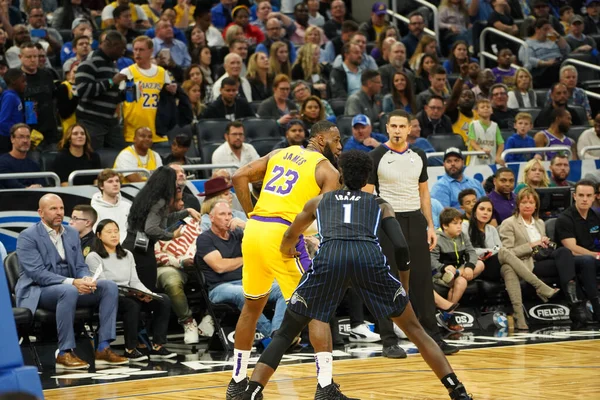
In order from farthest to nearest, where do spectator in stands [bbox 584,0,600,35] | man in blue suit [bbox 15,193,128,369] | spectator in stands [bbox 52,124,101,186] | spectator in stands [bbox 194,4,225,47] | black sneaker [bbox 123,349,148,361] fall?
spectator in stands [bbox 584,0,600,35]
spectator in stands [bbox 194,4,225,47]
spectator in stands [bbox 52,124,101,186]
black sneaker [bbox 123,349,148,361]
man in blue suit [bbox 15,193,128,369]

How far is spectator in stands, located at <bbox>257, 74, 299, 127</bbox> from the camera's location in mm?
13854

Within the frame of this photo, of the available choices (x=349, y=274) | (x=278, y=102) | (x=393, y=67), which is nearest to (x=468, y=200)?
(x=278, y=102)

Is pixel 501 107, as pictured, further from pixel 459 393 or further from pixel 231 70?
pixel 459 393

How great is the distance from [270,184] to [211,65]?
8.26 metres

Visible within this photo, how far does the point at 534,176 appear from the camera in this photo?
13141 millimetres

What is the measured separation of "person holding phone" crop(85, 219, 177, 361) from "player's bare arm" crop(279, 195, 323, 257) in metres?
3.40

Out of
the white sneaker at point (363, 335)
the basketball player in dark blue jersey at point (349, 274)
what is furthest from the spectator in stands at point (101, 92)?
the basketball player in dark blue jersey at point (349, 274)

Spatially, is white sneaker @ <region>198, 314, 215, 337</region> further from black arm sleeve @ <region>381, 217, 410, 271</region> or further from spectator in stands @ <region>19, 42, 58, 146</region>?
black arm sleeve @ <region>381, 217, 410, 271</region>

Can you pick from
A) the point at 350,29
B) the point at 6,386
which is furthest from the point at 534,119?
the point at 6,386

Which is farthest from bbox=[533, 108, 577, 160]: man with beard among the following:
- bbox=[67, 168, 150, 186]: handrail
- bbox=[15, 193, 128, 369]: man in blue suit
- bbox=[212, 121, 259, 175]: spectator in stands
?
bbox=[15, 193, 128, 369]: man in blue suit

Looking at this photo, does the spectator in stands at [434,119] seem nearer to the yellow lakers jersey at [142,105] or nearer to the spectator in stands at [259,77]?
the spectator in stands at [259,77]

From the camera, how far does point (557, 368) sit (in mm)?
8727

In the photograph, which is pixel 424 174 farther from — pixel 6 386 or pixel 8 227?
pixel 6 386

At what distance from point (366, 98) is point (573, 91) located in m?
3.97
